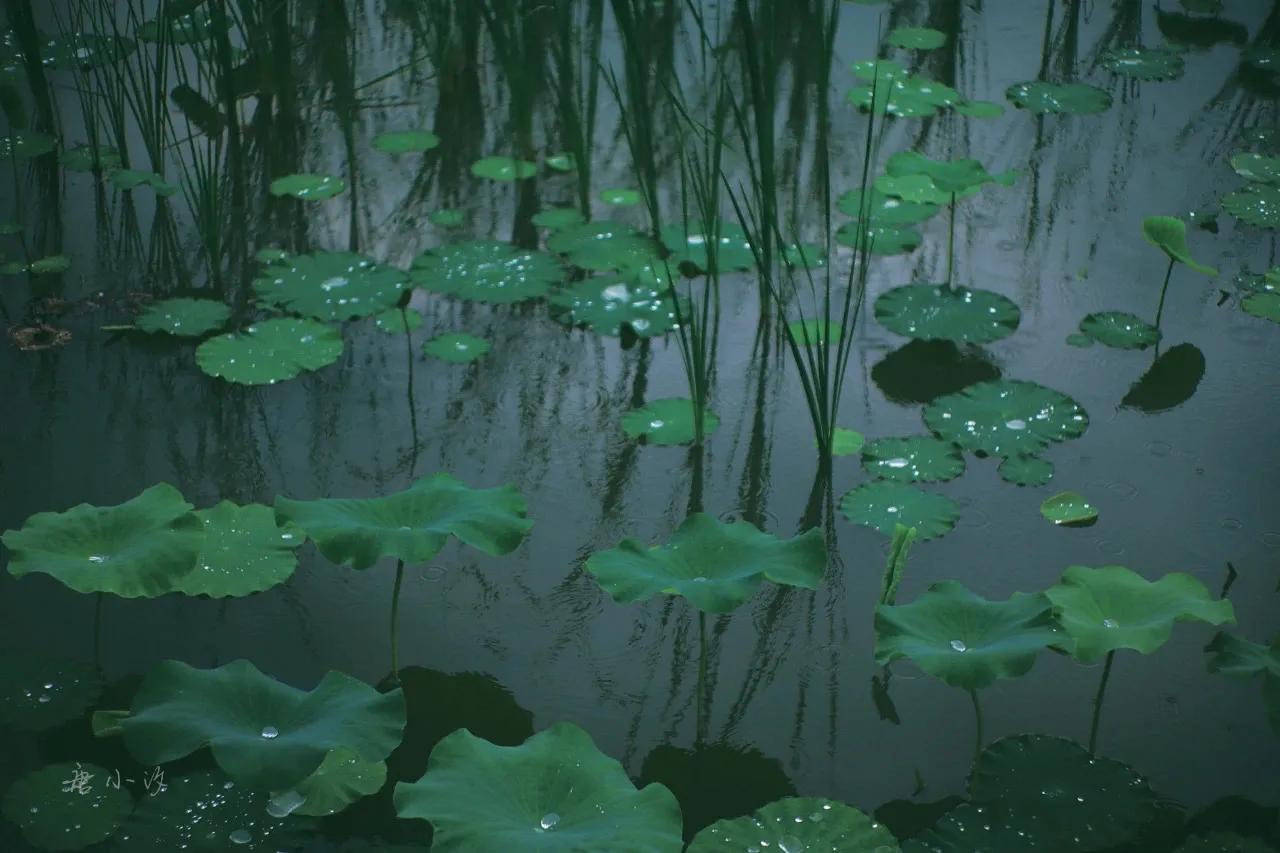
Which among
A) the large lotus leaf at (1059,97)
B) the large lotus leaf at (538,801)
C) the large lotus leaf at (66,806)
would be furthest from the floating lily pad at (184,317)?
the large lotus leaf at (1059,97)

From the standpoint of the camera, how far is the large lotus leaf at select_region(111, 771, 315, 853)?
1.60m

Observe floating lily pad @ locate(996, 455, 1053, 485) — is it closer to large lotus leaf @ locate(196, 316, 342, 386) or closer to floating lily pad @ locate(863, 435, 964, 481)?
floating lily pad @ locate(863, 435, 964, 481)

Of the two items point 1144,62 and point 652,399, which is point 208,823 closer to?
point 652,399

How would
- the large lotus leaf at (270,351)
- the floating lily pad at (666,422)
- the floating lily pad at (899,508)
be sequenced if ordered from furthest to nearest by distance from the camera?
the large lotus leaf at (270,351), the floating lily pad at (666,422), the floating lily pad at (899,508)

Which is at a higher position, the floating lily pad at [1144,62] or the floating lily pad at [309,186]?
the floating lily pad at [1144,62]

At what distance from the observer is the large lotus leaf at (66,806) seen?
160 cm

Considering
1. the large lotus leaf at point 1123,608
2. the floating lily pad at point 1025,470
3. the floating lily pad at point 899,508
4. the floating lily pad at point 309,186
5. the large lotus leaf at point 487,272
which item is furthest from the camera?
the floating lily pad at point 309,186

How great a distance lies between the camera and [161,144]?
3035 millimetres

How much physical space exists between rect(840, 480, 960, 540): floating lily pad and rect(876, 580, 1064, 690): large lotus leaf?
36 cm

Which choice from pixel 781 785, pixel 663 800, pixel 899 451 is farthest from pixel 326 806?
pixel 899 451

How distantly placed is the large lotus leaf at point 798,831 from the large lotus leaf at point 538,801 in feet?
0.41

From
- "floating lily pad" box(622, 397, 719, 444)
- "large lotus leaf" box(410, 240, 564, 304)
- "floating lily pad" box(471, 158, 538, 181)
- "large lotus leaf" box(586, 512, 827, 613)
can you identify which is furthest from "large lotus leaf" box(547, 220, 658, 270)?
"large lotus leaf" box(586, 512, 827, 613)

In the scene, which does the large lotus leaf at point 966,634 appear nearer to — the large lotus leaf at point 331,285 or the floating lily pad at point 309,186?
the large lotus leaf at point 331,285

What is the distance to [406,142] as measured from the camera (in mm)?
3297
